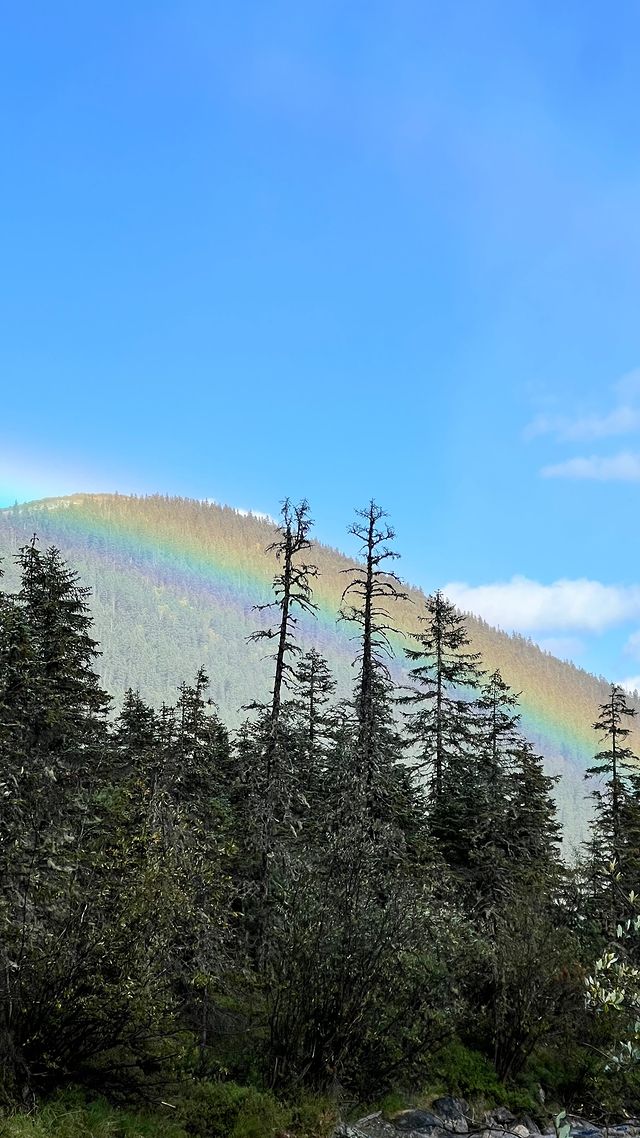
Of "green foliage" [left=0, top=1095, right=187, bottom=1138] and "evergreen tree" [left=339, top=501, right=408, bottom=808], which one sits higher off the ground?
"evergreen tree" [left=339, top=501, right=408, bottom=808]

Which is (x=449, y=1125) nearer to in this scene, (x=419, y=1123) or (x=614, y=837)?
(x=419, y=1123)

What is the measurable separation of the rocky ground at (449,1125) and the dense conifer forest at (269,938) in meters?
0.43

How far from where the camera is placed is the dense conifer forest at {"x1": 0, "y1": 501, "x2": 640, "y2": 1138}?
11.3 metres

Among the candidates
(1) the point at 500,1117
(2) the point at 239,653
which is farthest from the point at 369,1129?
(2) the point at 239,653

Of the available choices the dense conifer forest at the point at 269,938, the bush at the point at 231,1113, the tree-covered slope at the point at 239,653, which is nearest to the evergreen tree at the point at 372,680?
the dense conifer forest at the point at 269,938

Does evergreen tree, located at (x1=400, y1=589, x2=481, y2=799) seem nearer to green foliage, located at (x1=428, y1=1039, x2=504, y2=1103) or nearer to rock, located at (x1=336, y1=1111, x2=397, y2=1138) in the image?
green foliage, located at (x1=428, y1=1039, x2=504, y2=1103)

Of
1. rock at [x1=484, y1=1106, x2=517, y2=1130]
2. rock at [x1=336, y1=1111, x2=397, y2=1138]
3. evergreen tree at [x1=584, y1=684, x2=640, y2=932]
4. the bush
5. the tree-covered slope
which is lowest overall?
rock at [x1=484, y1=1106, x2=517, y2=1130]

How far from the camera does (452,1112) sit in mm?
17000

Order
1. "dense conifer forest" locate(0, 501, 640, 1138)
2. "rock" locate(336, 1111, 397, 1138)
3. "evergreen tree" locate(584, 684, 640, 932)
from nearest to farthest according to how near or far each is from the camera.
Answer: "dense conifer forest" locate(0, 501, 640, 1138) < "rock" locate(336, 1111, 397, 1138) < "evergreen tree" locate(584, 684, 640, 932)

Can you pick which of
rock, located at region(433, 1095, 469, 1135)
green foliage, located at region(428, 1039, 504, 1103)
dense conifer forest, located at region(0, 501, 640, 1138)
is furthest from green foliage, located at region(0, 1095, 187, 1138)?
green foliage, located at region(428, 1039, 504, 1103)

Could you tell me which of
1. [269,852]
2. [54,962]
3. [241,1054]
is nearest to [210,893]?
[241,1054]

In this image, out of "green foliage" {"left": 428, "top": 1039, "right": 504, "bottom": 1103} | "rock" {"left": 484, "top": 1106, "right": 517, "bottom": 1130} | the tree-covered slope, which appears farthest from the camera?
the tree-covered slope

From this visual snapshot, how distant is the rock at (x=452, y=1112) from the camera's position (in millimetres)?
16500

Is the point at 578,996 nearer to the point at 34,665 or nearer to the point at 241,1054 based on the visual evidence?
the point at 241,1054
